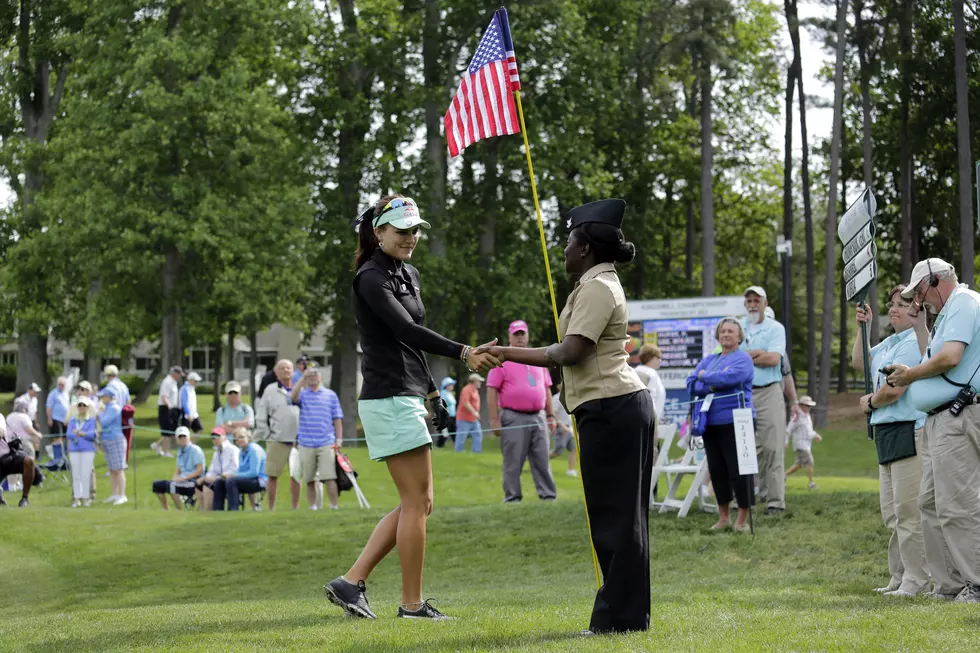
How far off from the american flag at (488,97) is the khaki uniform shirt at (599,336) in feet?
8.88

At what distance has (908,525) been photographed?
8992mm

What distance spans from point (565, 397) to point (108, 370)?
20.0 m

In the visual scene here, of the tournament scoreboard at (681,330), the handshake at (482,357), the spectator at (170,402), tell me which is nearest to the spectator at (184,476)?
the spectator at (170,402)

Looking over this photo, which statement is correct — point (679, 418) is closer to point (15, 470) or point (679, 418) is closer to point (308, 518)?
point (308, 518)

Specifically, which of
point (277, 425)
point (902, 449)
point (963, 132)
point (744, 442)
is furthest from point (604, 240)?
point (963, 132)

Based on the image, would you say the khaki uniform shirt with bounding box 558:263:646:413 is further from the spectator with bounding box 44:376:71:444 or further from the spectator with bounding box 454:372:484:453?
the spectator with bounding box 44:376:71:444

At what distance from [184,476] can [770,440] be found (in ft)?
33.2

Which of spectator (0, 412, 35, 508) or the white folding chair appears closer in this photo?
the white folding chair

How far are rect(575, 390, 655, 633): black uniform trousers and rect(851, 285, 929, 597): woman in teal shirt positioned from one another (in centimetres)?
306

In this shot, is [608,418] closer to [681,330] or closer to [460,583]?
[460,583]

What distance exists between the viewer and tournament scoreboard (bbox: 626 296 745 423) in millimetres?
23969

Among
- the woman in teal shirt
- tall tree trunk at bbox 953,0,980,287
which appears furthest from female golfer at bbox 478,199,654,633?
tall tree trunk at bbox 953,0,980,287

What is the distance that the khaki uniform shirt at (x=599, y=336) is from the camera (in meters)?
6.44

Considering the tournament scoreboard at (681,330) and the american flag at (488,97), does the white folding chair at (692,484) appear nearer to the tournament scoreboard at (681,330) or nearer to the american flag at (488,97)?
the american flag at (488,97)
